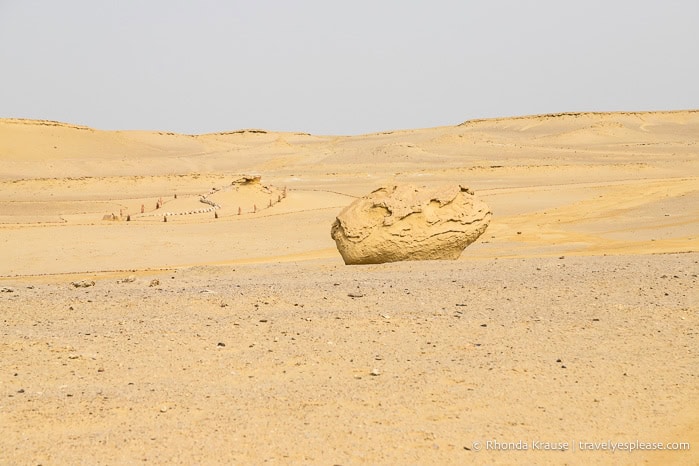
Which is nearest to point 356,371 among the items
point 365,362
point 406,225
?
point 365,362

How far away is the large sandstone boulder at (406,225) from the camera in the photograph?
1375 centimetres

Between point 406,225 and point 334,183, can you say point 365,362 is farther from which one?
point 334,183

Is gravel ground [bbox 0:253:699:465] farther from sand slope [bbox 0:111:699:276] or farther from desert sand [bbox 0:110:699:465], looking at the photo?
sand slope [bbox 0:111:699:276]

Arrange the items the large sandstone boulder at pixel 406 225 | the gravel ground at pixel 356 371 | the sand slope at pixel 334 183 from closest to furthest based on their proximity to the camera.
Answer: the gravel ground at pixel 356 371, the large sandstone boulder at pixel 406 225, the sand slope at pixel 334 183

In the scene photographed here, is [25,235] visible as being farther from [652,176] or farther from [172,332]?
[652,176]

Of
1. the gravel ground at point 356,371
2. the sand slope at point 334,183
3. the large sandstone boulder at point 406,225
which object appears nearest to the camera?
the gravel ground at point 356,371

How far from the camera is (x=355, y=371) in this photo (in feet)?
22.9

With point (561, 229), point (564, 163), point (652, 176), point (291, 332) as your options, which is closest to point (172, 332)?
point (291, 332)

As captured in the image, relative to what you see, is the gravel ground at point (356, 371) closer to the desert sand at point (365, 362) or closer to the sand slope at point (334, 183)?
the desert sand at point (365, 362)

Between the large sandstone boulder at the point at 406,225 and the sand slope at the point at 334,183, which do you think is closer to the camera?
the large sandstone boulder at the point at 406,225

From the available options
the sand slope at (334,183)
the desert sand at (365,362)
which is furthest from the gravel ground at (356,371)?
the sand slope at (334,183)

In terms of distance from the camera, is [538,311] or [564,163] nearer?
[538,311]

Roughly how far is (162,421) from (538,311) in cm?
419

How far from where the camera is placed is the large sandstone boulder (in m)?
13.8
